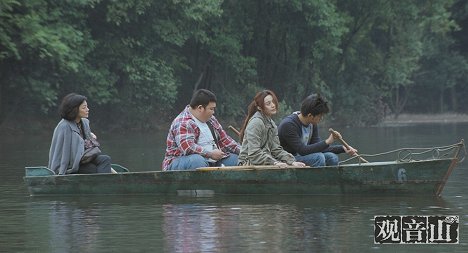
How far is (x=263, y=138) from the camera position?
16750mm

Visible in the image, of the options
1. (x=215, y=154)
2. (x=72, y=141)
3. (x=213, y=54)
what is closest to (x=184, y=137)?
(x=215, y=154)

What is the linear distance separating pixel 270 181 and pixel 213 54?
3386 centimetres

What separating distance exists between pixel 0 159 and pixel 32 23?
9.51 meters

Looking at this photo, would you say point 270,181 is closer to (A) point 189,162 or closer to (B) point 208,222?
(A) point 189,162

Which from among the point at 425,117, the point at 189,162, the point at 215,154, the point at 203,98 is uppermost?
the point at 425,117

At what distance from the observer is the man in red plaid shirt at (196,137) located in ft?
55.9

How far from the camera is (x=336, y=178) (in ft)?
54.4

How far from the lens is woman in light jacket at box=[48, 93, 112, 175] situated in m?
16.9

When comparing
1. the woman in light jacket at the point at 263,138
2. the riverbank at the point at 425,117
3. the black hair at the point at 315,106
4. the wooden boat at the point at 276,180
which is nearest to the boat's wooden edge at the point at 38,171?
the wooden boat at the point at 276,180

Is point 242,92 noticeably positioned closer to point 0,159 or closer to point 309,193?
point 0,159

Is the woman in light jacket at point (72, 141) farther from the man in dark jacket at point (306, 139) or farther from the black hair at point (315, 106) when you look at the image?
the black hair at point (315, 106)

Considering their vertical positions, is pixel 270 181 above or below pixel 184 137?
below

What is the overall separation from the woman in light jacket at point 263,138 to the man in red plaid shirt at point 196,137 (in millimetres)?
587

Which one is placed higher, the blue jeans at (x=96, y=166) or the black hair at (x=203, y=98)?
the black hair at (x=203, y=98)
